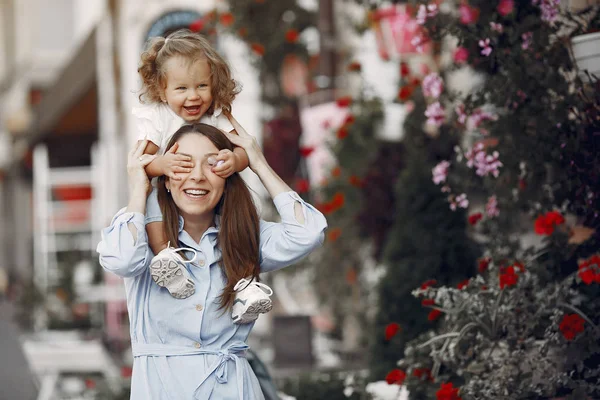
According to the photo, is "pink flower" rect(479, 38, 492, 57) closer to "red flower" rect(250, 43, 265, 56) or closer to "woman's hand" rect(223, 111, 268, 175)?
"woman's hand" rect(223, 111, 268, 175)

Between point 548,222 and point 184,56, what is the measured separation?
178 centimetres

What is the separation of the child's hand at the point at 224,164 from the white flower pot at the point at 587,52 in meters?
1.79

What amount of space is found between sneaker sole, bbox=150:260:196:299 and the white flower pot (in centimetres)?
205

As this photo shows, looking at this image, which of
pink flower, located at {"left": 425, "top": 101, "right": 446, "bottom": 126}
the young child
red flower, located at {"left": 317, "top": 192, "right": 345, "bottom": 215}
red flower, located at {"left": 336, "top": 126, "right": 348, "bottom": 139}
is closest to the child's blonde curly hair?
the young child

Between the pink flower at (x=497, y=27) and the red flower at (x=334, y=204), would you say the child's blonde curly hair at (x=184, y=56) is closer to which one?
the pink flower at (x=497, y=27)

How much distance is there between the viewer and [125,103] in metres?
13.4

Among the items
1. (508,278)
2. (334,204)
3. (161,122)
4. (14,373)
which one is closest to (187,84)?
(161,122)

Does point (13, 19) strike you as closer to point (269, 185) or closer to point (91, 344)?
point (91, 344)

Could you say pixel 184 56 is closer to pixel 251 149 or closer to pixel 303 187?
pixel 251 149

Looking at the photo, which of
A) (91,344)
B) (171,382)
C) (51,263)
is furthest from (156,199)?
(51,263)

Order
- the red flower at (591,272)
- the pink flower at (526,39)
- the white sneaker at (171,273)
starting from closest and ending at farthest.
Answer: the white sneaker at (171,273) < the red flower at (591,272) < the pink flower at (526,39)

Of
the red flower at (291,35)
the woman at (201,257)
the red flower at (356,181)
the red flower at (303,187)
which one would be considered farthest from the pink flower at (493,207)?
the red flower at (291,35)

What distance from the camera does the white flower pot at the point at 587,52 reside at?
4.28 m

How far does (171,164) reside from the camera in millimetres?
3111
